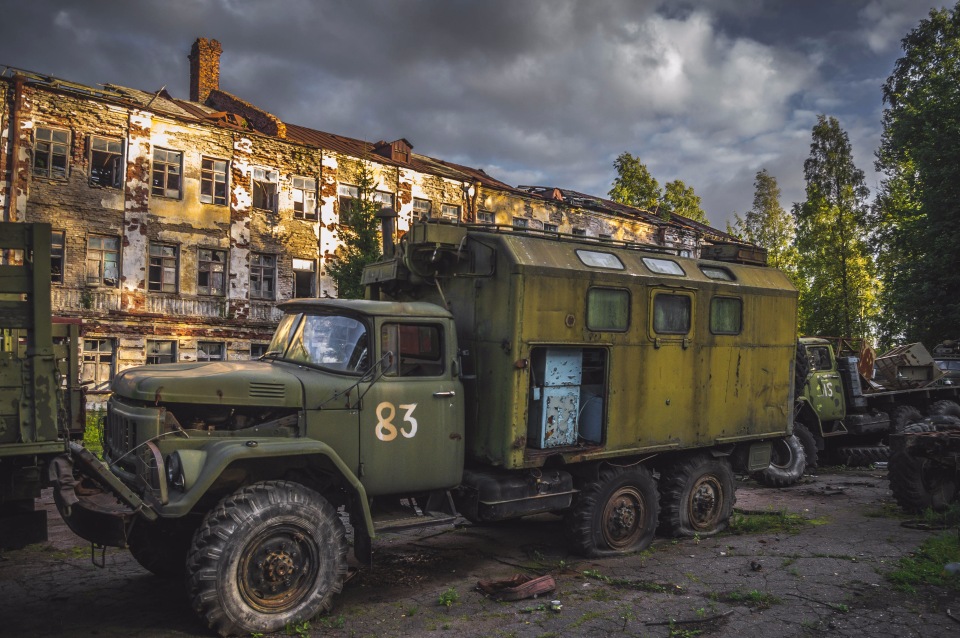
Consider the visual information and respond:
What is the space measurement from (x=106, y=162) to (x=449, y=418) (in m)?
20.2

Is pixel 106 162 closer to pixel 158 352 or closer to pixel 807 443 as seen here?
pixel 158 352

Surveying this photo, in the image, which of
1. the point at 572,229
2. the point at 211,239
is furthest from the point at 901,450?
the point at 572,229

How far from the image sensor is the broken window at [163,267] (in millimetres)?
23094

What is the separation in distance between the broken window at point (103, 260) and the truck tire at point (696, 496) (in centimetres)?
1952

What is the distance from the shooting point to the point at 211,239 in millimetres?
24266

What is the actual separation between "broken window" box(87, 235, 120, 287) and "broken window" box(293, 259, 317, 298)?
19.7 ft

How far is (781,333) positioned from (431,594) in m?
5.78

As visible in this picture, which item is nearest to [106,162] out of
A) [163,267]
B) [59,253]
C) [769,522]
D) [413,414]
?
[59,253]

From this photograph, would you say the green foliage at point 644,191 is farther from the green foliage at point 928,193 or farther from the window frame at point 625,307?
the window frame at point 625,307

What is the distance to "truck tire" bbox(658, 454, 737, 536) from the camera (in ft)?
27.8

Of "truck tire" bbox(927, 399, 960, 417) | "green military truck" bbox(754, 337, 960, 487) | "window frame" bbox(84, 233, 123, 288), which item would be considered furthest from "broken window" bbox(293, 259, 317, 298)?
"truck tire" bbox(927, 399, 960, 417)

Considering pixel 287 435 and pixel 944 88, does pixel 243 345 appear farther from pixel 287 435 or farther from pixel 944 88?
pixel 944 88

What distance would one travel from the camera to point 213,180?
24.4m

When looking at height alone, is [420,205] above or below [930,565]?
above
